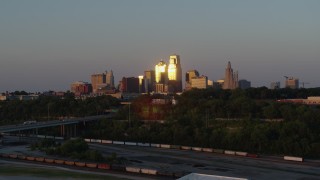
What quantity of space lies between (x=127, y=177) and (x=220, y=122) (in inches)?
1293

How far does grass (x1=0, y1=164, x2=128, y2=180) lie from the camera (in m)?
43.3

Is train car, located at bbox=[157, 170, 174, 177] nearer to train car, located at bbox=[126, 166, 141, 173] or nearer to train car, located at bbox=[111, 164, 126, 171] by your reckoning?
train car, located at bbox=[126, 166, 141, 173]

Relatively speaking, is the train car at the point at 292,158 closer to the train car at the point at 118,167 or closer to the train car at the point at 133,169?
the train car at the point at 133,169

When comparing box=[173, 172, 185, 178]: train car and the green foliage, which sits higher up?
the green foliage

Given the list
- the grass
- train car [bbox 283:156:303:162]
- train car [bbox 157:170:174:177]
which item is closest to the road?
train car [bbox 283:156:303:162]

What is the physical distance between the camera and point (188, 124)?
74.1 metres

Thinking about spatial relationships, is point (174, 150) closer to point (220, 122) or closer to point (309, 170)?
point (220, 122)

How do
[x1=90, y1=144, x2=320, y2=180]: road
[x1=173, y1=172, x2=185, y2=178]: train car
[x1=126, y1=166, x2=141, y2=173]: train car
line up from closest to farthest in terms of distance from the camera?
1. [x1=173, y1=172, x2=185, y2=178]: train car
2. [x1=90, y1=144, x2=320, y2=180]: road
3. [x1=126, y1=166, x2=141, y2=173]: train car

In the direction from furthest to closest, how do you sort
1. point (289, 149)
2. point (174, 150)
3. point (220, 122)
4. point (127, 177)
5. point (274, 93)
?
point (274, 93) → point (220, 122) → point (174, 150) → point (289, 149) → point (127, 177)

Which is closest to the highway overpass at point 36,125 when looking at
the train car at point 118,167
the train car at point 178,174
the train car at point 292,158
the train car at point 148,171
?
the train car at point 118,167

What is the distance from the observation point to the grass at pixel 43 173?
4334 centimetres

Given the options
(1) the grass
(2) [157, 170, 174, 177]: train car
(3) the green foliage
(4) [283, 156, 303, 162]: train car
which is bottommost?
(1) the grass

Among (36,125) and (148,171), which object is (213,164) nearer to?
(148,171)

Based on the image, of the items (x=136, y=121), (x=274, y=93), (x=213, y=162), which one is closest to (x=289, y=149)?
(x=213, y=162)
